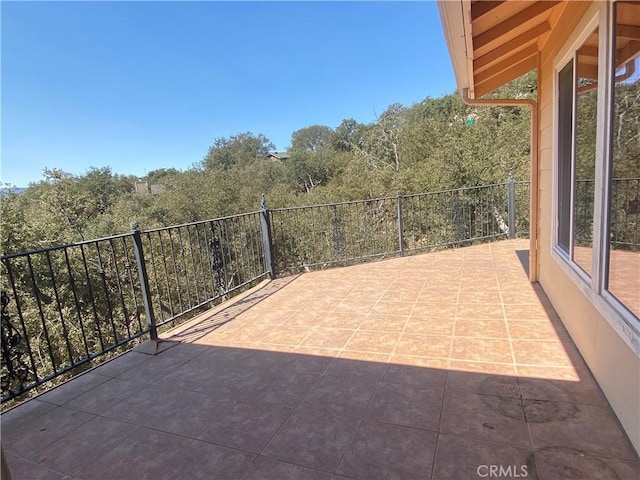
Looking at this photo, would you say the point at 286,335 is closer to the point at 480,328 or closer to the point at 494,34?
the point at 480,328

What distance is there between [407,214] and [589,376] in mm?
5910

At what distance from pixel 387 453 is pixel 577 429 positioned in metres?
0.84

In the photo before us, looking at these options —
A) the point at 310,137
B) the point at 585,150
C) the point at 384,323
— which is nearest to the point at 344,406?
the point at 384,323

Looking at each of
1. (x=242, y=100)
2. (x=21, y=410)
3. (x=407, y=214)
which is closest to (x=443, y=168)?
(x=407, y=214)

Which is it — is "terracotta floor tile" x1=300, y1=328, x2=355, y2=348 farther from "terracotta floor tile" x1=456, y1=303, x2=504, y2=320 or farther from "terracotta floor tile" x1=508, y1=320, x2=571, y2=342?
"terracotta floor tile" x1=508, y1=320, x2=571, y2=342

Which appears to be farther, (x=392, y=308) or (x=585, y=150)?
(x=392, y=308)

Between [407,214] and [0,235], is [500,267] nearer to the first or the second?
[407,214]

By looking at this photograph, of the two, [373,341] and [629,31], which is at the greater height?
[629,31]

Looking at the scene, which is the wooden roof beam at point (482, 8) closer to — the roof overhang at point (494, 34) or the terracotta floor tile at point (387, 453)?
the roof overhang at point (494, 34)

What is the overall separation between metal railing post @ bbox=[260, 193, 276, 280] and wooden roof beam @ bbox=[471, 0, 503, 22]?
3.16 metres

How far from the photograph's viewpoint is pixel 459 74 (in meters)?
Answer: 2.53

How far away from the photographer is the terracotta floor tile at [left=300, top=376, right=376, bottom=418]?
5.97 feet

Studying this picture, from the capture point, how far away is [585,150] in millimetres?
2084

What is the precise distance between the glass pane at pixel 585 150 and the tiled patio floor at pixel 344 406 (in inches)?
27.0
